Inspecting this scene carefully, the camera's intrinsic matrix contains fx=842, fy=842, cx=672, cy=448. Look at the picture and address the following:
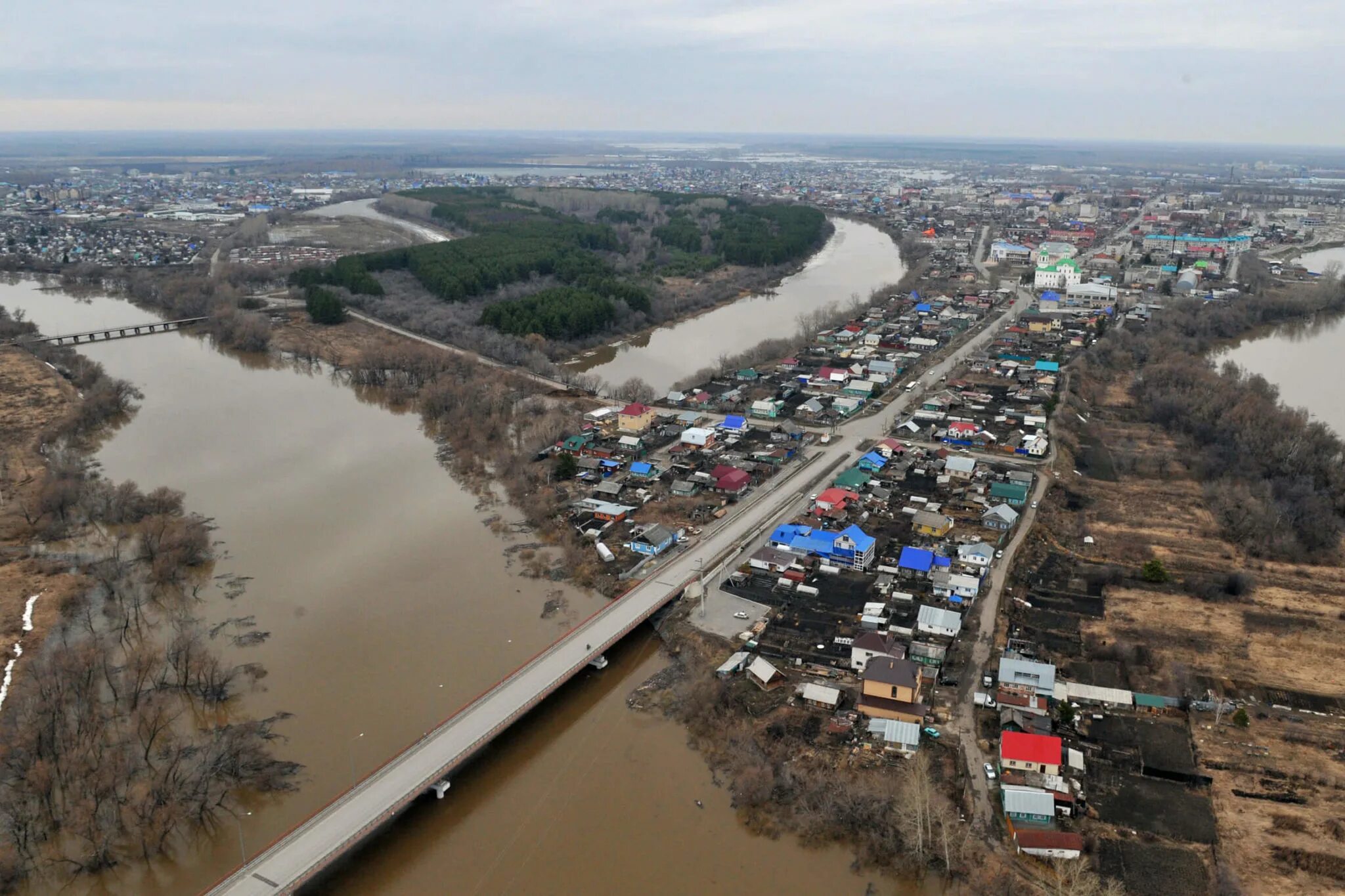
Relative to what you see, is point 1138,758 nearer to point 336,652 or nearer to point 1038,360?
point 336,652

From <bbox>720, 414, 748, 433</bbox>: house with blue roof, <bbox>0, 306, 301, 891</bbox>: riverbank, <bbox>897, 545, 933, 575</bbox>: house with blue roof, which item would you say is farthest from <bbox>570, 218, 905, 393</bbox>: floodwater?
<bbox>0, 306, 301, 891</bbox>: riverbank

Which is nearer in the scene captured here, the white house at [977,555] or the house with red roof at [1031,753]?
the house with red roof at [1031,753]

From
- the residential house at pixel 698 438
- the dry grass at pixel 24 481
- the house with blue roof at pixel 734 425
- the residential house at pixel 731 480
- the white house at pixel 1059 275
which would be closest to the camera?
the dry grass at pixel 24 481

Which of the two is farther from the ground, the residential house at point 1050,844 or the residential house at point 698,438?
the residential house at point 698,438

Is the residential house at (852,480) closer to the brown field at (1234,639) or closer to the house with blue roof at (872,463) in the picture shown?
the house with blue roof at (872,463)

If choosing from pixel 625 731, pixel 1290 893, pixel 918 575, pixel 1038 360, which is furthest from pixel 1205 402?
pixel 625 731

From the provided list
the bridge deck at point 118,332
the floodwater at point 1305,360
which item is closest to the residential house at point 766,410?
the floodwater at point 1305,360
